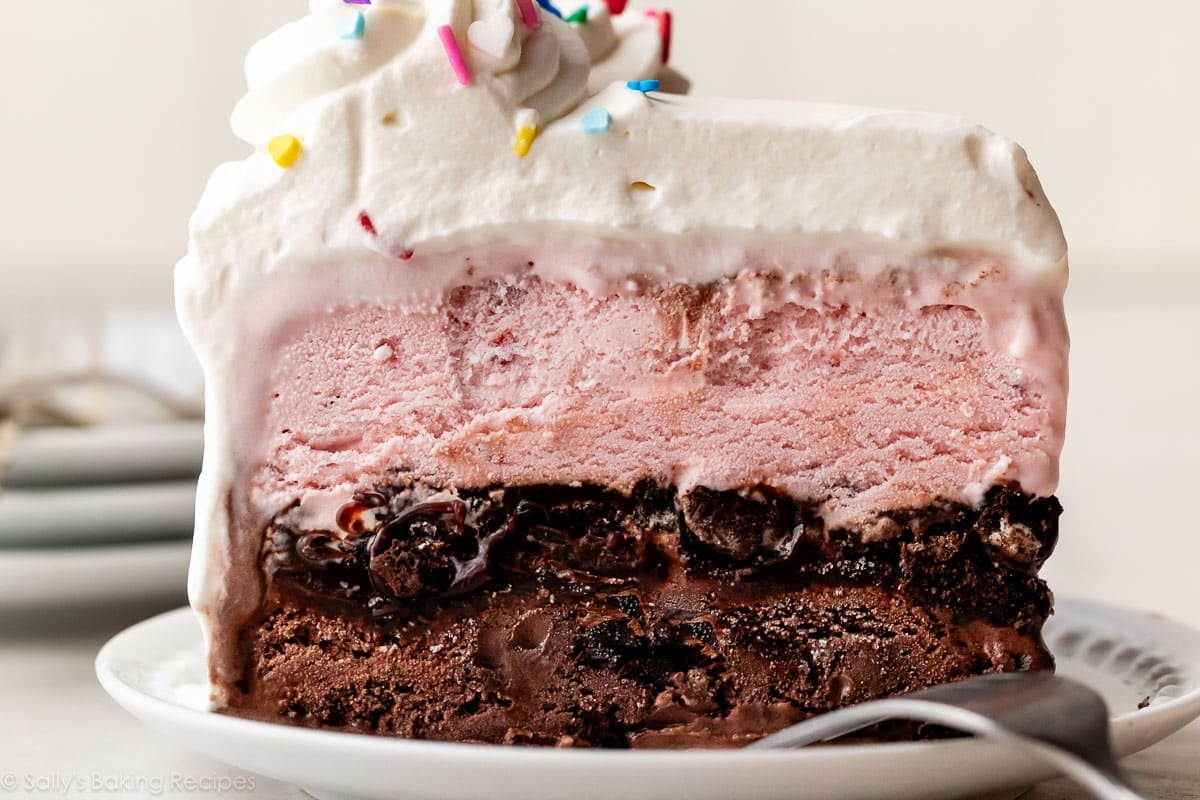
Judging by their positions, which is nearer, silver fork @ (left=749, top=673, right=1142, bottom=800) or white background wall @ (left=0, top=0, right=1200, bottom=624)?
silver fork @ (left=749, top=673, right=1142, bottom=800)

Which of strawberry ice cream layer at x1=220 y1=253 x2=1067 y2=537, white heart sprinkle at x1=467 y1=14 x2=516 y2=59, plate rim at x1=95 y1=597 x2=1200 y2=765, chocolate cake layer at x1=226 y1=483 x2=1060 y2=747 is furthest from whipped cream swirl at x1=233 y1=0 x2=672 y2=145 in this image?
plate rim at x1=95 y1=597 x2=1200 y2=765

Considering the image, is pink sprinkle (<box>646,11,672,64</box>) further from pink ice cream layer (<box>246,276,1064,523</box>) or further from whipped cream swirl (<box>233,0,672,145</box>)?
pink ice cream layer (<box>246,276,1064,523</box>)

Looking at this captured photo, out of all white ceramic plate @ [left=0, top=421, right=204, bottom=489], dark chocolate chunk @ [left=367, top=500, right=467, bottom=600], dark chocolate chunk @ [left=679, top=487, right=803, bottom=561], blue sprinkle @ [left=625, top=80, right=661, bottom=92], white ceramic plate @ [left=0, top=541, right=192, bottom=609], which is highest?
blue sprinkle @ [left=625, top=80, right=661, bottom=92]

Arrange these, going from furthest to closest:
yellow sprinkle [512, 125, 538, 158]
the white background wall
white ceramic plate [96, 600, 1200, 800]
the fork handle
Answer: the white background wall, yellow sprinkle [512, 125, 538, 158], white ceramic plate [96, 600, 1200, 800], the fork handle

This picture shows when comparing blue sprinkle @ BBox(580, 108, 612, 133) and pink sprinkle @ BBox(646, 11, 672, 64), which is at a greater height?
pink sprinkle @ BBox(646, 11, 672, 64)

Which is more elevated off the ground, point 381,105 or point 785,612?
A: point 381,105

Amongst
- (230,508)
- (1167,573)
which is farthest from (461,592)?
(1167,573)

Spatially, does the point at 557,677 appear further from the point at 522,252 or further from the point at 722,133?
the point at 722,133
